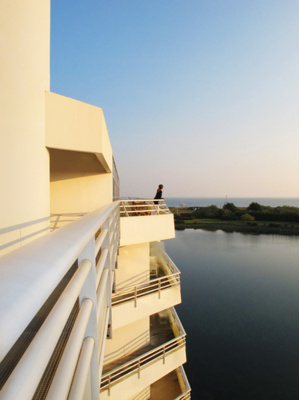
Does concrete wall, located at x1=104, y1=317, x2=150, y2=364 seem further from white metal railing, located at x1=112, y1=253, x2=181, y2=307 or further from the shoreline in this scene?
the shoreline

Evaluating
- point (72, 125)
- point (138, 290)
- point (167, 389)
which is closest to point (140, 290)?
point (138, 290)

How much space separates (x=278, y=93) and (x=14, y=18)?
1104 inches

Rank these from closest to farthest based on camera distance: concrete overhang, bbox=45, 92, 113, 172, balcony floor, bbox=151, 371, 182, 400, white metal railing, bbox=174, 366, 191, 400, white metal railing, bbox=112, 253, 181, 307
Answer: concrete overhang, bbox=45, 92, 113, 172, white metal railing, bbox=112, 253, 181, 307, white metal railing, bbox=174, 366, 191, 400, balcony floor, bbox=151, 371, 182, 400

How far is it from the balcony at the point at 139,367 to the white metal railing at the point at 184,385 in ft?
4.46

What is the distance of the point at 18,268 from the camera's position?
62 centimetres

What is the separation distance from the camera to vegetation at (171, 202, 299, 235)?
6072 centimetres

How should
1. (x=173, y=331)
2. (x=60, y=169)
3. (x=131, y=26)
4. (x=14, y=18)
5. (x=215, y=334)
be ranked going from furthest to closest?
(x=215, y=334), (x=131, y=26), (x=173, y=331), (x=60, y=169), (x=14, y=18)

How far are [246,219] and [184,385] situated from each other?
63192mm

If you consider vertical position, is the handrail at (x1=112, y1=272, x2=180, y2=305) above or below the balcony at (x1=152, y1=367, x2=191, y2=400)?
above

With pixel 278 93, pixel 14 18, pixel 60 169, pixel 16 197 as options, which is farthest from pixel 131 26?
pixel 278 93

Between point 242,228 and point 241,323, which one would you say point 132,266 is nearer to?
point 241,323

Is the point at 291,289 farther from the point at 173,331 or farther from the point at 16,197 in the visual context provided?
the point at 16,197

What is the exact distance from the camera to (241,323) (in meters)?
21.6

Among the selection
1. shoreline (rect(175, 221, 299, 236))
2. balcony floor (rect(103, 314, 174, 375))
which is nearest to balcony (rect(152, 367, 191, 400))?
balcony floor (rect(103, 314, 174, 375))
